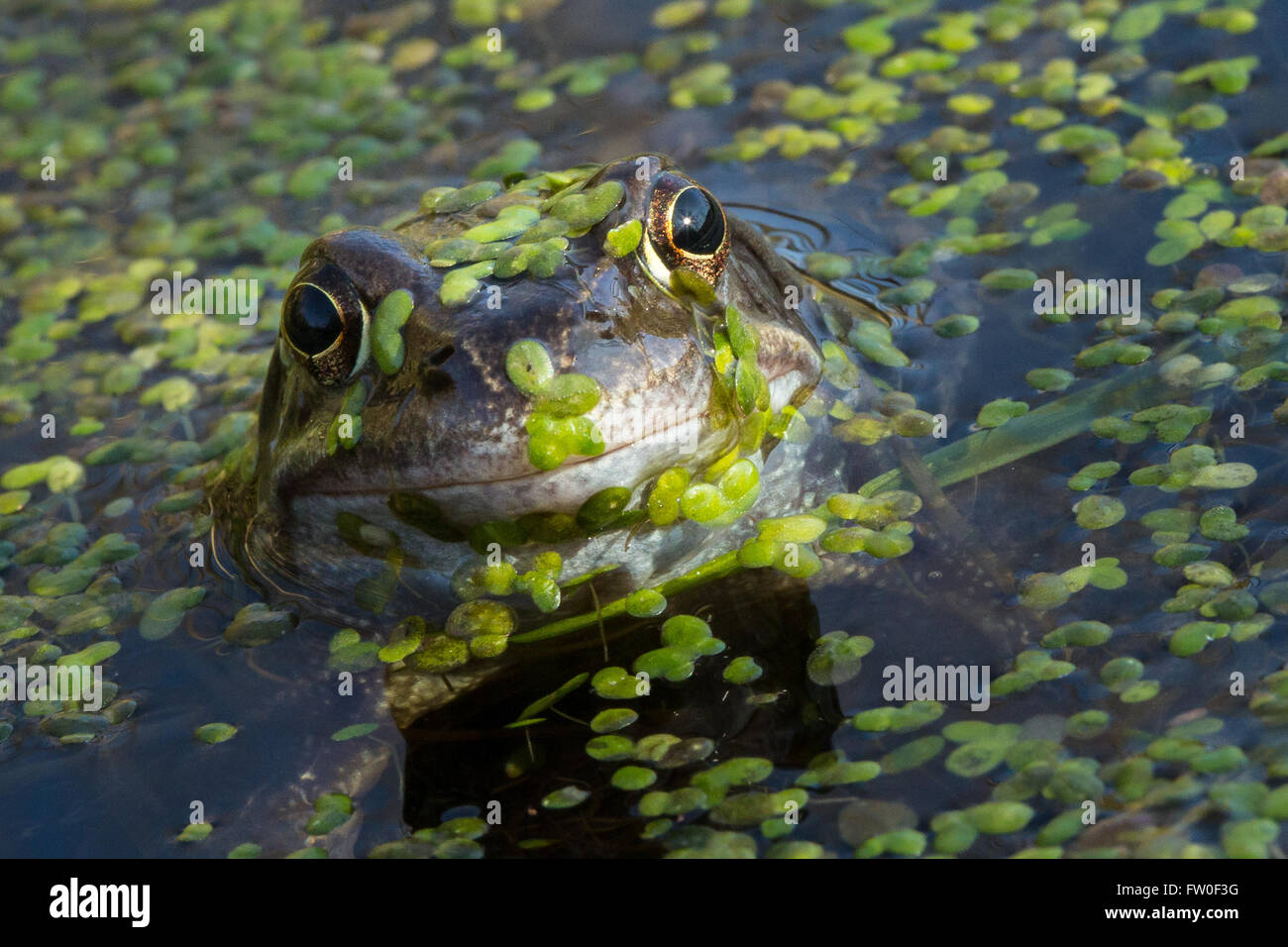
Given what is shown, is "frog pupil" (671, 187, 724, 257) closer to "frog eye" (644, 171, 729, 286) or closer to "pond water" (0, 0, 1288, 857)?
"frog eye" (644, 171, 729, 286)

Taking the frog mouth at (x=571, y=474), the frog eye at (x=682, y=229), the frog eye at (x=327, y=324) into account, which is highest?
the frog eye at (x=682, y=229)

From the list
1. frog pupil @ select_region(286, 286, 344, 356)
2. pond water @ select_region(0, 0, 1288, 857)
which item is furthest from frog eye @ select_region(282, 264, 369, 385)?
pond water @ select_region(0, 0, 1288, 857)

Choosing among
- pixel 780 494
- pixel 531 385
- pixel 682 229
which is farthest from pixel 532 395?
pixel 780 494

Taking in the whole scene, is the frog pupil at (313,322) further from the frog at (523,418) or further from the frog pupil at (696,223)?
the frog pupil at (696,223)

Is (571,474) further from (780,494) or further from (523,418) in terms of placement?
(780,494)

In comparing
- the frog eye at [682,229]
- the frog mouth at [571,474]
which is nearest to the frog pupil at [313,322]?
the frog mouth at [571,474]

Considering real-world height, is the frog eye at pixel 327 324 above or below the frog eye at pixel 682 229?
below

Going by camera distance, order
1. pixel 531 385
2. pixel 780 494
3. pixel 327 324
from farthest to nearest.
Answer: pixel 780 494 → pixel 327 324 → pixel 531 385
